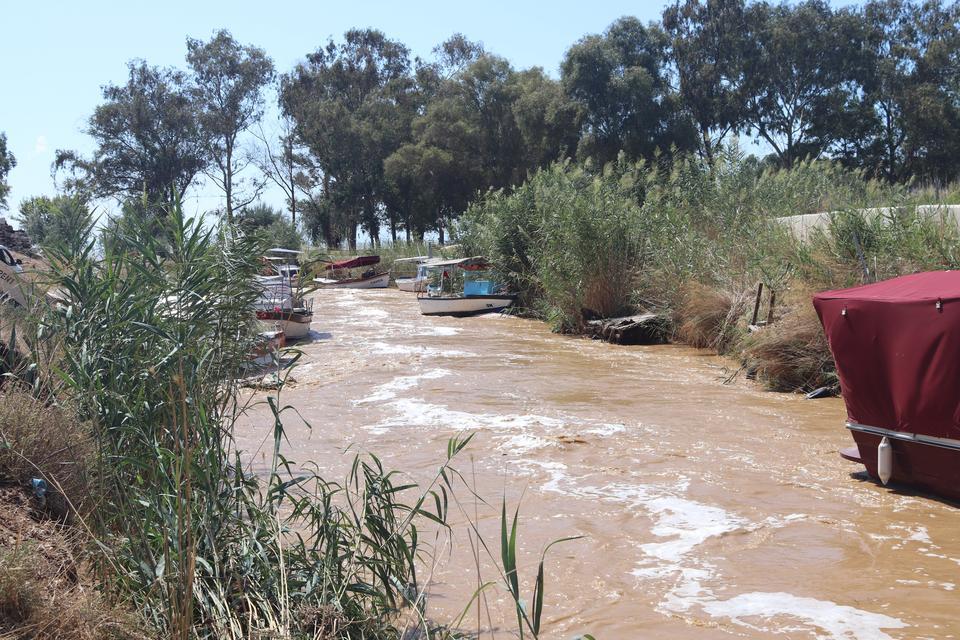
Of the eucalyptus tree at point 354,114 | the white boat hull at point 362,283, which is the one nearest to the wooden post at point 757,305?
the white boat hull at point 362,283

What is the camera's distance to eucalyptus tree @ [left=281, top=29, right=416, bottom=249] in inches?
2297

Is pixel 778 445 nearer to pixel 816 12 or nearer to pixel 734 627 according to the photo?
pixel 734 627

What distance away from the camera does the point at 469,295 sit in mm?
30562

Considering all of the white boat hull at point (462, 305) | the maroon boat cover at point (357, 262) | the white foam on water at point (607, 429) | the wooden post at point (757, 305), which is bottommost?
the white foam on water at point (607, 429)

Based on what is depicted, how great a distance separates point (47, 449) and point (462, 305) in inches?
1000

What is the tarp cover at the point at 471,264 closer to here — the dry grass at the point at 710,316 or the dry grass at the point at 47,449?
the dry grass at the point at 710,316

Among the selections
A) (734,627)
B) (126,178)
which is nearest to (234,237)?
(734,627)

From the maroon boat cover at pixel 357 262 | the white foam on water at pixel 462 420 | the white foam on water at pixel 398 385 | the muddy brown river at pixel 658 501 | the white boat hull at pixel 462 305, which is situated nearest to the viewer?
the muddy brown river at pixel 658 501

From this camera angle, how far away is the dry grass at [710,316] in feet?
55.5

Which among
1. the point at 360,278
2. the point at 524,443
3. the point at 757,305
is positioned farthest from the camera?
the point at 360,278

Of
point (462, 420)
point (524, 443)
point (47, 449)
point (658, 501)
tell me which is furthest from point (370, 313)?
point (47, 449)

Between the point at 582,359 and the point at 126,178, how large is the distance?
4932 cm

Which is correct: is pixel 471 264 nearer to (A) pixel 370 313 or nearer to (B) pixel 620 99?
(A) pixel 370 313

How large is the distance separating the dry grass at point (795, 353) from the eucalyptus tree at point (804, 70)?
32.9 meters
